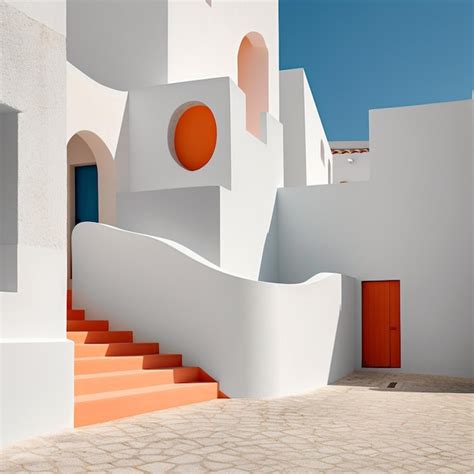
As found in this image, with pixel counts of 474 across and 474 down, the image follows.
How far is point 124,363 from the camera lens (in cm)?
959

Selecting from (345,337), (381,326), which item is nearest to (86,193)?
(345,337)

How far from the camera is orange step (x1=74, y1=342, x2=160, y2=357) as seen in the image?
948cm

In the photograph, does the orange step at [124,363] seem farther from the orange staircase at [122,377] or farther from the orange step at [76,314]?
the orange step at [76,314]

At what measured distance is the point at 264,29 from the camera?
19719mm

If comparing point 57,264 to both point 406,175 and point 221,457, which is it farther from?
point 406,175

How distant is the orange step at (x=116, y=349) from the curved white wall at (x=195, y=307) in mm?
285

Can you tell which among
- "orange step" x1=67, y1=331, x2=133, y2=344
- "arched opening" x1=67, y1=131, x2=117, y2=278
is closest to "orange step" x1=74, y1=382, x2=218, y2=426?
"orange step" x1=67, y1=331, x2=133, y2=344

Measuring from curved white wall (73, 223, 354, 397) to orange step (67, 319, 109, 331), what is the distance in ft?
0.58

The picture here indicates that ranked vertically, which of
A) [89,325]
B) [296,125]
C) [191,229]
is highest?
[296,125]

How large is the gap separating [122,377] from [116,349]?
1.16 m

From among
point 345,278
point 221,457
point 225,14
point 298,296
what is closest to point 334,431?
point 221,457

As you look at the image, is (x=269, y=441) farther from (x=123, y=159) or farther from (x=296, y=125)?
(x=296, y=125)

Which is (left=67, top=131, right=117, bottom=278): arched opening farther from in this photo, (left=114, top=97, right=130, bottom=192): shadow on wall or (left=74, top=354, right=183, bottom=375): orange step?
(left=74, top=354, right=183, bottom=375): orange step

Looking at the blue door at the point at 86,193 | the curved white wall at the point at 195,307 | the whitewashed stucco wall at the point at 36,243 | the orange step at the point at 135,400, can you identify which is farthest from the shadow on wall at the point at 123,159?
the whitewashed stucco wall at the point at 36,243
